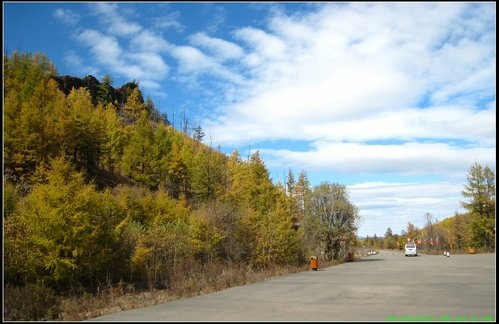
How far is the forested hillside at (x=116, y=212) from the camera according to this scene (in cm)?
1844

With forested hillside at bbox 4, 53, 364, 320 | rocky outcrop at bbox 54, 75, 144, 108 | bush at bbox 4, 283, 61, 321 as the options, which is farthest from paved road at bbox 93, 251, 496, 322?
rocky outcrop at bbox 54, 75, 144, 108

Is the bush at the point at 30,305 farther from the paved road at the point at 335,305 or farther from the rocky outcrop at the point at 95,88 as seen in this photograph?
the rocky outcrop at the point at 95,88

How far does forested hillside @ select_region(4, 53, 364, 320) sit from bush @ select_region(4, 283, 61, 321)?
2692mm

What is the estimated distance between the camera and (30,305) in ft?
43.6

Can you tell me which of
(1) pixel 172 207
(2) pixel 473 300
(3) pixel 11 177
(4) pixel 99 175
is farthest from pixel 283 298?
(4) pixel 99 175

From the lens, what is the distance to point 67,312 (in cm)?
1330

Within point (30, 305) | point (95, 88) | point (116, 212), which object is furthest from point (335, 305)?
point (95, 88)

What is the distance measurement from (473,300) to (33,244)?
53.9 ft

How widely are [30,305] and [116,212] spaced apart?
8.27 metres

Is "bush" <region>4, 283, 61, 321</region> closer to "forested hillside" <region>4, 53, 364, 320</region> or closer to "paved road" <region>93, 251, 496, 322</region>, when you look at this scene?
"forested hillside" <region>4, 53, 364, 320</region>

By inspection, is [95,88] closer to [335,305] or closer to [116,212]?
[116,212]

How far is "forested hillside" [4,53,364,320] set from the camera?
726 inches

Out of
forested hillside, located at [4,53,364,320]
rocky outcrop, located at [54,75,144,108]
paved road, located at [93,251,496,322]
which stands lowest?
paved road, located at [93,251,496,322]

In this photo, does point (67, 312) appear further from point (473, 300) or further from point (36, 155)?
point (36, 155)
